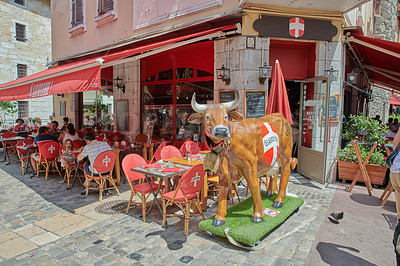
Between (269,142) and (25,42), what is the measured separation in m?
24.7

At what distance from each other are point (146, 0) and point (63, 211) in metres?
6.64

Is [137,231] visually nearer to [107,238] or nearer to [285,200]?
[107,238]

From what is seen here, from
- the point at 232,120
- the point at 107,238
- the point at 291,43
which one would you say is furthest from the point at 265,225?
the point at 291,43

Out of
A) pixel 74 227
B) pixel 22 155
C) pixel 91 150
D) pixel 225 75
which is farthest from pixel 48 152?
pixel 225 75

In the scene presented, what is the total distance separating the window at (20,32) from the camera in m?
21.1

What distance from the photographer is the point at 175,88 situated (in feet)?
26.6

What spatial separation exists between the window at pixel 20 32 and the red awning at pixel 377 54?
78.9ft

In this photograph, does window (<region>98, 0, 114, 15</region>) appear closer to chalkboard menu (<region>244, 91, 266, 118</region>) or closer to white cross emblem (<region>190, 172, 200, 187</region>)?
chalkboard menu (<region>244, 91, 266, 118</region>)

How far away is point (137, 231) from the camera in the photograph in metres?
3.89

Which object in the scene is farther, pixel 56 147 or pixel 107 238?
pixel 56 147

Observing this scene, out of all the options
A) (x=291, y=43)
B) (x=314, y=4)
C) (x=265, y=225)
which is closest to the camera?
(x=265, y=225)

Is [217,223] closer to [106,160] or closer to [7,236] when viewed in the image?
[106,160]

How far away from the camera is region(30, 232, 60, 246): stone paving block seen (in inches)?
142

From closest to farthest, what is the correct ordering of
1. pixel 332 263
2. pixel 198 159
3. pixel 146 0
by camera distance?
pixel 332 263 < pixel 198 159 < pixel 146 0
